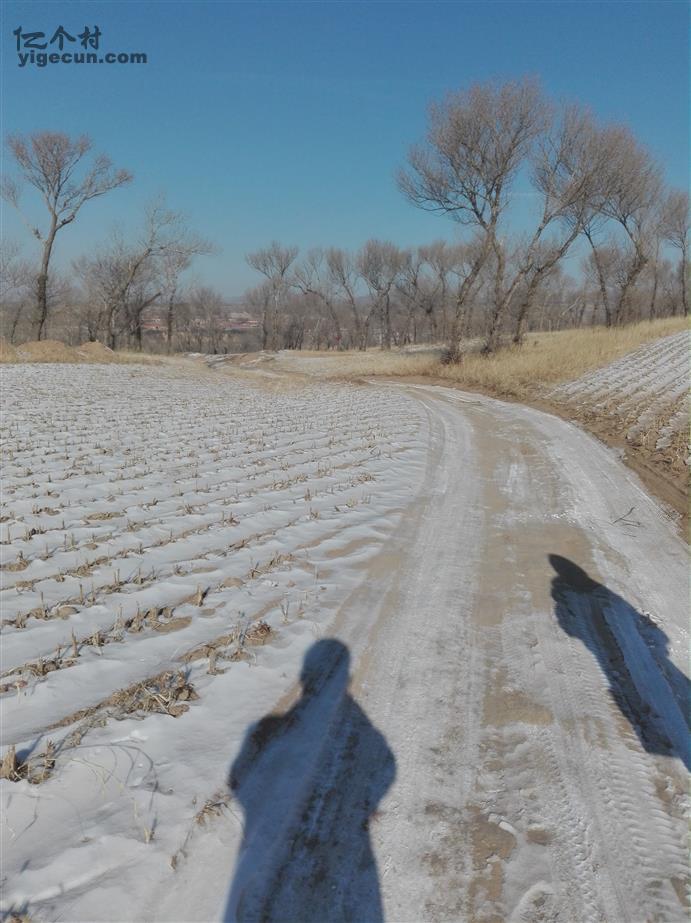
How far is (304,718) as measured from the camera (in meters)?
2.89

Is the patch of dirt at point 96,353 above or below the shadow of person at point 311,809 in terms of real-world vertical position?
above

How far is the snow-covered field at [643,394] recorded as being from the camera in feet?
31.4

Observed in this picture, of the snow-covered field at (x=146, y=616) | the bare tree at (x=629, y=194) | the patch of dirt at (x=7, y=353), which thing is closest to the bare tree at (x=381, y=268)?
the bare tree at (x=629, y=194)

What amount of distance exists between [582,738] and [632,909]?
0.83m

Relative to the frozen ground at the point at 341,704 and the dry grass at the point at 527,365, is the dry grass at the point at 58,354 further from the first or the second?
the frozen ground at the point at 341,704

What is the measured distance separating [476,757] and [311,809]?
822 millimetres

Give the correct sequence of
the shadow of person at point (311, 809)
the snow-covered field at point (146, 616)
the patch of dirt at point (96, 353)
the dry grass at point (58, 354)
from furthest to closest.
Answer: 1. the patch of dirt at point (96, 353)
2. the dry grass at point (58, 354)
3. the snow-covered field at point (146, 616)
4. the shadow of person at point (311, 809)

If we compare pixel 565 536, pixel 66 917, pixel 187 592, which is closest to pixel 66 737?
pixel 66 917

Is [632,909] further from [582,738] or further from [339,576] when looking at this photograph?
[339,576]

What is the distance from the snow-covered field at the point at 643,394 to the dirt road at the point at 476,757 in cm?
527

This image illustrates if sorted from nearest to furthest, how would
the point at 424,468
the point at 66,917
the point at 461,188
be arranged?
1. the point at 66,917
2. the point at 424,468
3. the point at 461,188

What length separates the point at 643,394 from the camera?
12.8 m

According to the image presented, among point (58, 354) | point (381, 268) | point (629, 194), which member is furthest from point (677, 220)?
point (58, 354)

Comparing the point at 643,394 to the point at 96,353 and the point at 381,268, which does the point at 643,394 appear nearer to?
the point at 96,353
